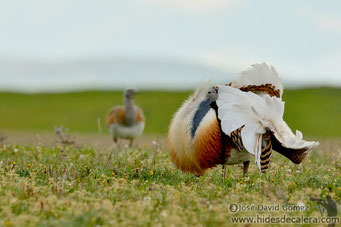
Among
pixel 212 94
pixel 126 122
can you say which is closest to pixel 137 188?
pixel 212 94

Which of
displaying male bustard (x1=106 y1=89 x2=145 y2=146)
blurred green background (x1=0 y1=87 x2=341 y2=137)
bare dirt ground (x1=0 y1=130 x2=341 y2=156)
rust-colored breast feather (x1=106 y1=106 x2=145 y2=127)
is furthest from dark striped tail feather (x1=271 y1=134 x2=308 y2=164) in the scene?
blurred green background (x1=0 y1=87 x2=341 y2=137)

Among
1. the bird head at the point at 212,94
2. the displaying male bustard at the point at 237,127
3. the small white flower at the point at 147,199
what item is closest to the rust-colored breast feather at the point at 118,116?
the displaying male bustard at the point at 237,127

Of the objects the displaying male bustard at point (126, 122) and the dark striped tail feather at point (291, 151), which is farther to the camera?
the displaying male bustard at point (126, 122)

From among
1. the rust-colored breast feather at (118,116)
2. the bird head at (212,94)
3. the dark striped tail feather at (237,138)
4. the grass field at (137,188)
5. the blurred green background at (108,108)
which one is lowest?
the blurred green background at (108,108)

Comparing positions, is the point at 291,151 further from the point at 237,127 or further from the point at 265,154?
the point at 237,127

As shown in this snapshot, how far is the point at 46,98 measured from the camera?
41.1 metres

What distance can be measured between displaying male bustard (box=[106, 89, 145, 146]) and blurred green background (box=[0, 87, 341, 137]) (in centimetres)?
1408

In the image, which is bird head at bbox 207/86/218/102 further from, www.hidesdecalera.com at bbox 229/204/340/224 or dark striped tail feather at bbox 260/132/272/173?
www.hidesdecalera.com at bbox 229/204/340/224

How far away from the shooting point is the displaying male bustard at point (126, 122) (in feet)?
44.1

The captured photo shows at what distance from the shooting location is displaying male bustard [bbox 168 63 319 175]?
634 cm

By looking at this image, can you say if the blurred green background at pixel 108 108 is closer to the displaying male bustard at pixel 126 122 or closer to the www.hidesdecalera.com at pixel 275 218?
the displaying male bustard at pixel 126 122

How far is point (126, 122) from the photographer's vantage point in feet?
44.5

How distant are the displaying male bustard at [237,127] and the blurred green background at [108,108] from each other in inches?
840

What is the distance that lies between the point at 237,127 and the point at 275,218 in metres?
1.65
